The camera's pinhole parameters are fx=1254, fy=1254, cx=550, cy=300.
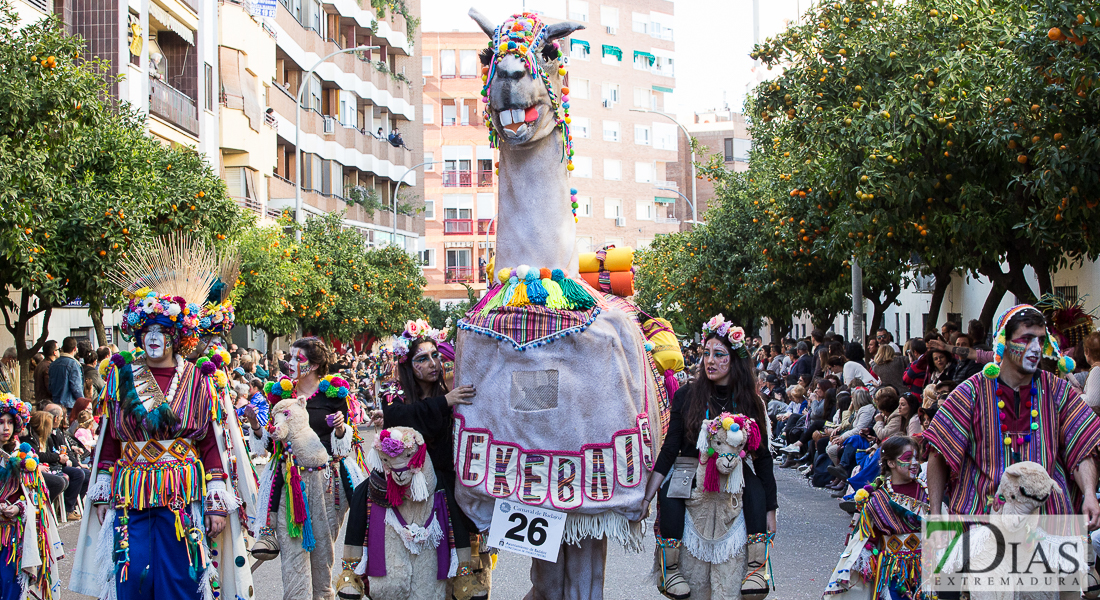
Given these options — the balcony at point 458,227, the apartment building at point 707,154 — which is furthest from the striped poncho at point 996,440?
the apartment building at point 707,154

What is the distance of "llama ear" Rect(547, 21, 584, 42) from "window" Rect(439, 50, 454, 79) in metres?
60.7

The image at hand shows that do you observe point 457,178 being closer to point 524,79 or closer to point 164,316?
point 164,316

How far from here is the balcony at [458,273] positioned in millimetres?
64812

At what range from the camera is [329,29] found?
46.7 meters

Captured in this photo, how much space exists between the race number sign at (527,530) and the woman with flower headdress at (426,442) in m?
0.45

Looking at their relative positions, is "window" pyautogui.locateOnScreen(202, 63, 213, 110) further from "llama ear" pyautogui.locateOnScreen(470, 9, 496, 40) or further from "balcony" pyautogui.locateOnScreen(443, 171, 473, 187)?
"balcony" pyautogui.locateOnScreen(443, 171, 473, 187)

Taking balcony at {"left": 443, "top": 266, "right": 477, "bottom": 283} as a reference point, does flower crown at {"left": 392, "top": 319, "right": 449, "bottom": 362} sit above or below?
below

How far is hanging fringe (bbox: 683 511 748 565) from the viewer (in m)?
6.24

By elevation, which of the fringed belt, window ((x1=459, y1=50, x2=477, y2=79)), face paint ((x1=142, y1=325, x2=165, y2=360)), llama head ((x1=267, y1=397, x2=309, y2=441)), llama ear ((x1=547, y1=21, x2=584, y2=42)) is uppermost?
window ((x1=459, y1=50, x2=477, y2=79))

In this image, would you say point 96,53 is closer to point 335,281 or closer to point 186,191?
point 186,191

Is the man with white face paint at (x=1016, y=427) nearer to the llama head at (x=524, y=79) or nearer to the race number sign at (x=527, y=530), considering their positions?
the race number sign at (x=527, y=530)

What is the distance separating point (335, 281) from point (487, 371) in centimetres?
2766
